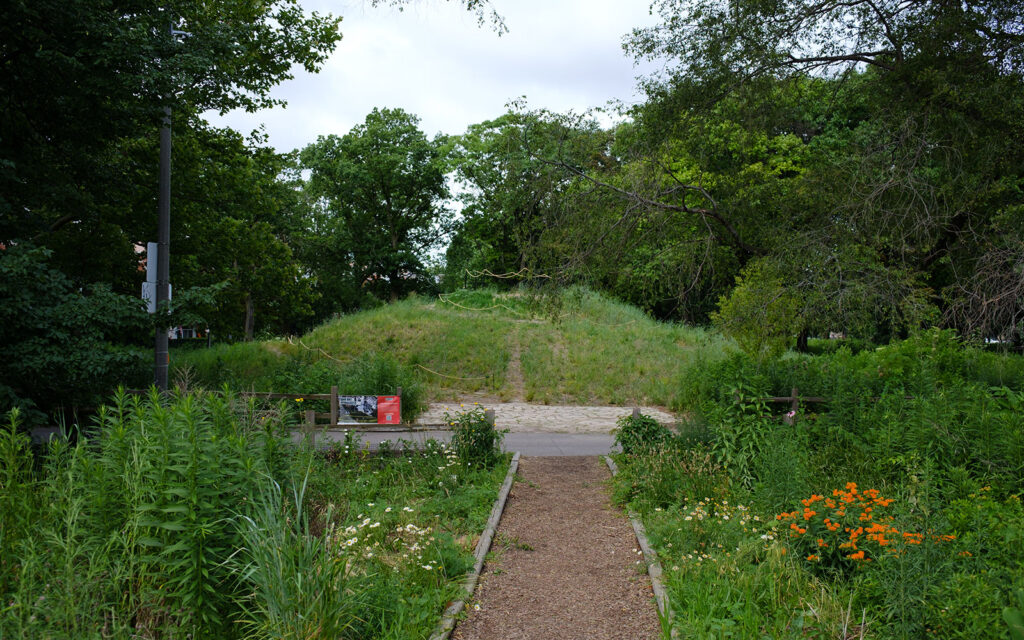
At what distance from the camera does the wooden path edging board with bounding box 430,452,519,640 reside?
4.33 meters

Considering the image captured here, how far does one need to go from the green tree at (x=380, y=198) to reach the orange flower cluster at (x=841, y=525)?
1274 inches

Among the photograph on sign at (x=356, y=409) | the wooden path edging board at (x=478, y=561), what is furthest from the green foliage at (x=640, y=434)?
the photograph on sign at (x=356, y=409)

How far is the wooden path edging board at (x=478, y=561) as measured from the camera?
433 cm

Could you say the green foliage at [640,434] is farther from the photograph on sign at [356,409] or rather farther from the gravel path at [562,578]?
the photograph on sign at [356,409]

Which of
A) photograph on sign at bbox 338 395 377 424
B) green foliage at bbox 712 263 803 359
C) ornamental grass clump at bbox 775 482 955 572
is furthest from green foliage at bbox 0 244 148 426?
green foliage at bbox 712 263 803 359

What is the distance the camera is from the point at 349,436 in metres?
8.84

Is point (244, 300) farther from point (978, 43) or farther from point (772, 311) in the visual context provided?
point (978, 43)

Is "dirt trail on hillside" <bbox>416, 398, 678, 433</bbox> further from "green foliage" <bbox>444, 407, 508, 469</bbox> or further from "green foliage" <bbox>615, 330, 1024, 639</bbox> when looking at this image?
"green foliage" <bbox>615, 330, 1024, 639</bbox>

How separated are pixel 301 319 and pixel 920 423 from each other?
3955 cm

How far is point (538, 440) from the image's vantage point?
13.0 meters

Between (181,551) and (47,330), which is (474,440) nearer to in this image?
(47,330)

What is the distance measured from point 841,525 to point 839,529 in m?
0.04

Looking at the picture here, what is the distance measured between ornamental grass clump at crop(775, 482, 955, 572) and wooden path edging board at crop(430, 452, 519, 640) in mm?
2419

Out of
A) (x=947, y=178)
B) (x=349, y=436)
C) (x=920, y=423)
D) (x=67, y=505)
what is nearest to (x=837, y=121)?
(x=947, y=178)
